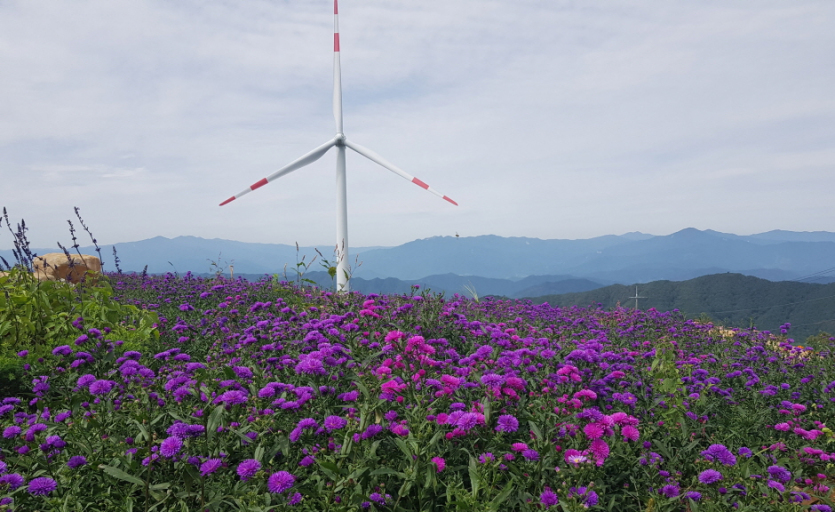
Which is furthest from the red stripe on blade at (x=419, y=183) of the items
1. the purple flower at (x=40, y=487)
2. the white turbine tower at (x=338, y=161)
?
the purple flower at (x=40, y=487)

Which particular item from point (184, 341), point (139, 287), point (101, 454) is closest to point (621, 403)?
point (101, 454)

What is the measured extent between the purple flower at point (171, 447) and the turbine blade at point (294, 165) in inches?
567

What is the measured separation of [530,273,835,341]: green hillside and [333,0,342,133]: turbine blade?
20226 millimetres

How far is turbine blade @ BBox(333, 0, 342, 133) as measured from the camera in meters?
16.7

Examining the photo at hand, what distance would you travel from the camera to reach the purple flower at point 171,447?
8.25 ft

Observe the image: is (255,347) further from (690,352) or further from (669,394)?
(690,352)

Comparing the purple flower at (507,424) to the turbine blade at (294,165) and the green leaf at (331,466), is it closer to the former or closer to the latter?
the green leaf at (331,466)

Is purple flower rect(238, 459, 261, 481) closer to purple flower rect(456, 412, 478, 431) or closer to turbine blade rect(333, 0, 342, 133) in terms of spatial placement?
purple flower rect(456, 412, 478, 431)

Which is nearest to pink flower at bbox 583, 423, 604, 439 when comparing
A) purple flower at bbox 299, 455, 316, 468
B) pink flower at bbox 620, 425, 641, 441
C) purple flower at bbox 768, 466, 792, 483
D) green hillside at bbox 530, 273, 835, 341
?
pink flower at bbox 620, 425, 641, 441

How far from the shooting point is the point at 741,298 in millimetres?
35188

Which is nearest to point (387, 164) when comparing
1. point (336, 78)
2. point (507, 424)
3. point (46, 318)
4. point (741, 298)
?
point (336, 78)

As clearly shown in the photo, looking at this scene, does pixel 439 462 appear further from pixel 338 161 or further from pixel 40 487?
pixel 338 161

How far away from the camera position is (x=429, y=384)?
3.75 metres

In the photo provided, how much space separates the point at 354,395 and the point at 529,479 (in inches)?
54.3
